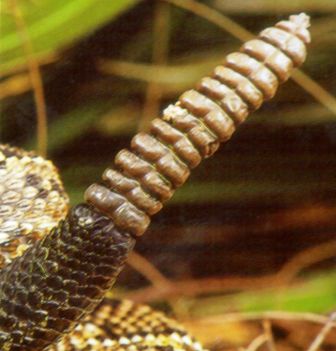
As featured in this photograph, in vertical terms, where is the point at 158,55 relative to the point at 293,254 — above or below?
above

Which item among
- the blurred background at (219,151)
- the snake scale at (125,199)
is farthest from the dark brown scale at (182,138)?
the blurred background at (219,151)

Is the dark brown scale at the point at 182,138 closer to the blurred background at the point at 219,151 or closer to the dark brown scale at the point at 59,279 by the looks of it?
the dark brown scale at the point at 59,279

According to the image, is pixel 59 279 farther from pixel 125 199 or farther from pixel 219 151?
pixel 219 151

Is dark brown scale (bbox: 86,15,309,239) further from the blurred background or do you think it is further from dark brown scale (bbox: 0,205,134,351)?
the blurred background

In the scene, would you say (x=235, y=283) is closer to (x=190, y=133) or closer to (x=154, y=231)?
(x=154, y=231)

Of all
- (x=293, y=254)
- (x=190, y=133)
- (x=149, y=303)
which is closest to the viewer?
(x=190, y=133)

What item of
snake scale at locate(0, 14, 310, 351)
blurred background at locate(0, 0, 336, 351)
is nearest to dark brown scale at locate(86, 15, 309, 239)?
snake scale at locate(0, 14, 310, 351)

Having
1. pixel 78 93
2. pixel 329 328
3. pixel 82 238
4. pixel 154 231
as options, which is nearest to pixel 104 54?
pixel 78 93

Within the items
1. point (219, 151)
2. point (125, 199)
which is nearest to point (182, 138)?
point (125, 199)
